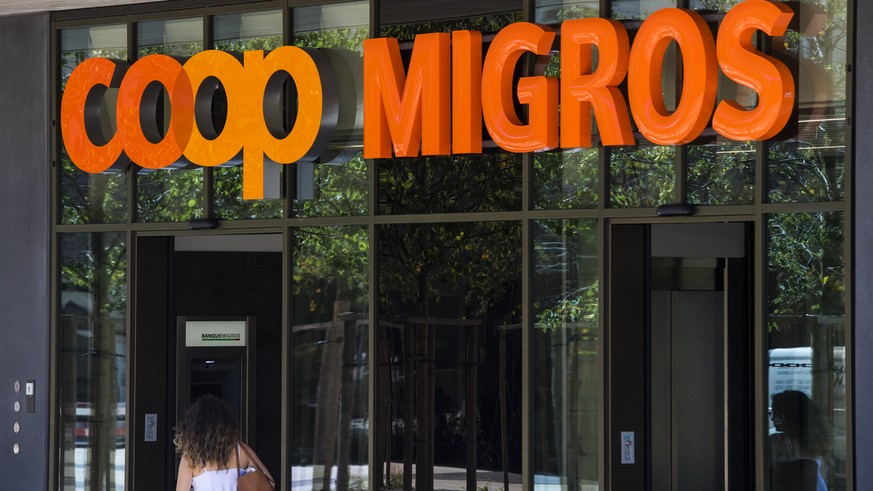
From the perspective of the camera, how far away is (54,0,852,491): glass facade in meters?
7.49

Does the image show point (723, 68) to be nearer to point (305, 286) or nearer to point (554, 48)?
point (554, 48)

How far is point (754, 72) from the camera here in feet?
24.1

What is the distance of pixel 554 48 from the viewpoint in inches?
323

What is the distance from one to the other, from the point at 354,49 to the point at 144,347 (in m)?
2.98

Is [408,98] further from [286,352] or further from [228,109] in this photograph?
[286,352]

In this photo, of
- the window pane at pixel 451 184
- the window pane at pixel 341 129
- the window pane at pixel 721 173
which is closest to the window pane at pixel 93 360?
the window pane at pixel 341 129

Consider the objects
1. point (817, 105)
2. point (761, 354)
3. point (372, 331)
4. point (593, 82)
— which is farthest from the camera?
point (372, 331)

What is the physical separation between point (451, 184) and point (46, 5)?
368 centimetres

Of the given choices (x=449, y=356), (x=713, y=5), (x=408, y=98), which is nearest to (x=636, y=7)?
(x=713, y=5)

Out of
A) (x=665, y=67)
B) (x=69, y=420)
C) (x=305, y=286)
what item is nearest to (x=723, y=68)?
(x=665, y=67)

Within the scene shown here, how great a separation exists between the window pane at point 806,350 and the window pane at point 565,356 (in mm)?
1165

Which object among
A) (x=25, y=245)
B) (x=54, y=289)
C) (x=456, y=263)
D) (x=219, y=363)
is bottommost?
(x=219, y=363)

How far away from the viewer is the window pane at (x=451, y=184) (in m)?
8.38

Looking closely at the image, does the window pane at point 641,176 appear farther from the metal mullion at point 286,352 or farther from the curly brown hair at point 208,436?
the curly brown hair at point 208,436
